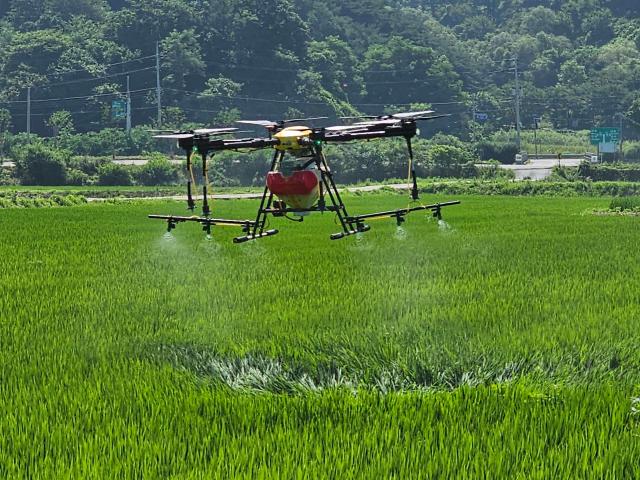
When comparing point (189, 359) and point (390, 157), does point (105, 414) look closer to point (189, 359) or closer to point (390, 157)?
point (189, 359)

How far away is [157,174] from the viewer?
48.6 m

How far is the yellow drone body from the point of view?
283 inches

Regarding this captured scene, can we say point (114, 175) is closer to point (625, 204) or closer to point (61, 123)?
point (61, 123)

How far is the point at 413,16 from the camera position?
11581 centimetres

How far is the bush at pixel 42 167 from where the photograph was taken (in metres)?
50.1

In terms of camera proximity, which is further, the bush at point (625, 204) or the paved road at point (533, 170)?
the paved road at point (533, 170)

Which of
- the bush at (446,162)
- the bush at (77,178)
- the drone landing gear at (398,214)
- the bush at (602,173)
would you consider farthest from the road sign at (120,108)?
the drone landing gear at (398,214)

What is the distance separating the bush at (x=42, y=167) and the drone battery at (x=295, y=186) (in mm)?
45383

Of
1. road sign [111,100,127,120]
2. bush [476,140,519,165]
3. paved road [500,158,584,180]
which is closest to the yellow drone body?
paved road [500,158,584,180]

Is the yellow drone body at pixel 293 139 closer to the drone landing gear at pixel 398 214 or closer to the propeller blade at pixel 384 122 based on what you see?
the propeller blade at pixel 384 122

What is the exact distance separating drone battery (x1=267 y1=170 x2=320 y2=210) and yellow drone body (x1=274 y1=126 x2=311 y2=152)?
239mm

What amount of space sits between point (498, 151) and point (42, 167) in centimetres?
3236

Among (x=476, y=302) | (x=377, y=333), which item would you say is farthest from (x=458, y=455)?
(x=476, y=302)

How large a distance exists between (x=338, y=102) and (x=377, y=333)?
181ft
